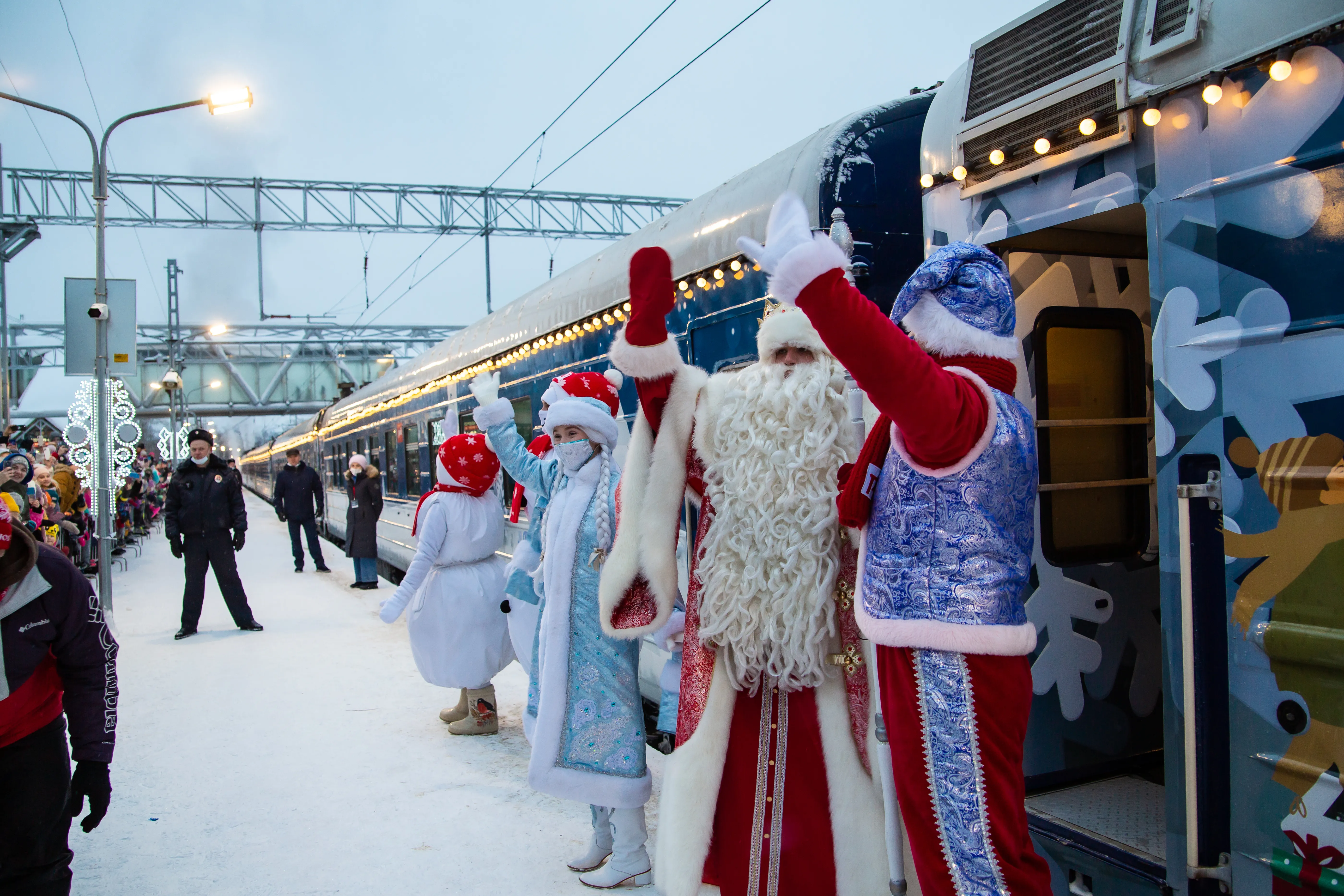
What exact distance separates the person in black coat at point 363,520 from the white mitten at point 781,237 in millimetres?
9810

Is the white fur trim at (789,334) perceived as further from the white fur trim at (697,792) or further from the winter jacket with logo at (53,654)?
A: the winter jacket with logo at (53,654)

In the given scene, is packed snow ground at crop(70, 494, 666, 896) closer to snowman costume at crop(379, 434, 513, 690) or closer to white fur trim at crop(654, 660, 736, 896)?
white fur trim at crop(654, 660, 736, 896)

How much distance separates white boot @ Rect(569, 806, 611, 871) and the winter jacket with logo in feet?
5.34

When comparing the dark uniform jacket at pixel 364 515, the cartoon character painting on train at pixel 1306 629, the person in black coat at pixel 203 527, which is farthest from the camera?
the dark uniform jacket at pixel 364 515

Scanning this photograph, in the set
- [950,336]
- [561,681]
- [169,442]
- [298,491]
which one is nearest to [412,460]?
[298,491]

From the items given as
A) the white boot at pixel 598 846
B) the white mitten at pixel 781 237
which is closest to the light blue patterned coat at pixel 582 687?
the white boot at pixel 598 846

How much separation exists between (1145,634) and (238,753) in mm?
4437

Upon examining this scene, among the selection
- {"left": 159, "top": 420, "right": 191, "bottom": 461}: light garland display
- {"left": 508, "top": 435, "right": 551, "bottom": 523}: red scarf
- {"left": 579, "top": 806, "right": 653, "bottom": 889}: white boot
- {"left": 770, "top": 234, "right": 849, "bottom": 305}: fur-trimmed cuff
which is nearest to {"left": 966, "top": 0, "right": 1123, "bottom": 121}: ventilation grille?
{"left": 770, "top": 234, "right": 849, "bottom": 305}: fur-trimmed cuff

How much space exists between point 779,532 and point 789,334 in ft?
1.65

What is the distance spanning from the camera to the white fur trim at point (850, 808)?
7.30 ft

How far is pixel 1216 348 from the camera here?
2045 mm

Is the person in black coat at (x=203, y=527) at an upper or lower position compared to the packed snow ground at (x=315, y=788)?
upper

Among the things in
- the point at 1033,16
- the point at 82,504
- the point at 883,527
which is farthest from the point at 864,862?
the point at 82,504

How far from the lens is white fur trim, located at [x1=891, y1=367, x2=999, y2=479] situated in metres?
1.88
